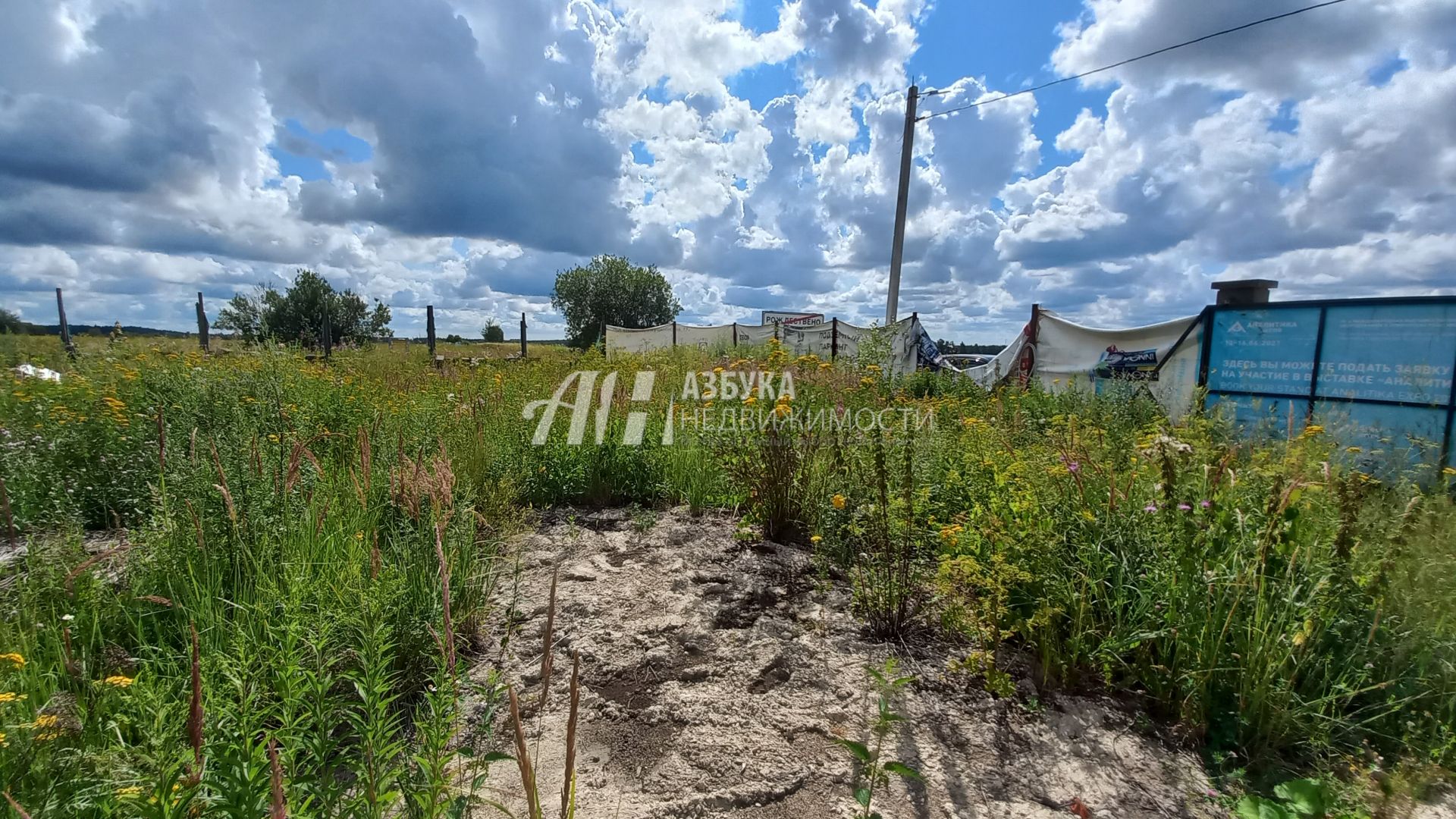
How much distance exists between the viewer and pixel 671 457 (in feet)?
14.3

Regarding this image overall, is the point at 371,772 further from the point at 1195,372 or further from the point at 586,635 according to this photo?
the point at 1195,372

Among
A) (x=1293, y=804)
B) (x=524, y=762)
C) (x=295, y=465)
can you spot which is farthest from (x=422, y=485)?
(x=1293, y=804)

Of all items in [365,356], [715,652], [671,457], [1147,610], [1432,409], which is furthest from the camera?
[365,356]

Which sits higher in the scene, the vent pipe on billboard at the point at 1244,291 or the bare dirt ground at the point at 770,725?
the vent pipe on billboard at the point at 1244,291

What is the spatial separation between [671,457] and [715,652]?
7.18ft

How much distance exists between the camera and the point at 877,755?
1496mm

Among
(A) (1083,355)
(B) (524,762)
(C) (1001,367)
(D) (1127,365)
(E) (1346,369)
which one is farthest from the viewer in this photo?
(C) (1001,367)

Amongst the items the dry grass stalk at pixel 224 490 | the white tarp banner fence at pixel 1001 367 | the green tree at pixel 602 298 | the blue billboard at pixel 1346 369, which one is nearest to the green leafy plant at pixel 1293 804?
the dry grass stalk at pixel 224 490

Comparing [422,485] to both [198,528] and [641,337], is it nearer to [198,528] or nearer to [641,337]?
[198,528]

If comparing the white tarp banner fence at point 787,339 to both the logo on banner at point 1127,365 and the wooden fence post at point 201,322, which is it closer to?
the logo on banner at point 1127,365

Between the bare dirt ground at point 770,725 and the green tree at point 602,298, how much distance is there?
31058mm

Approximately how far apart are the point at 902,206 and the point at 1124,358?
Result: 445cm

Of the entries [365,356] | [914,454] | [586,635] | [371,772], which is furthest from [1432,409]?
[365,356]

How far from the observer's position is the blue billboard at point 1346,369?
495 centimetres
